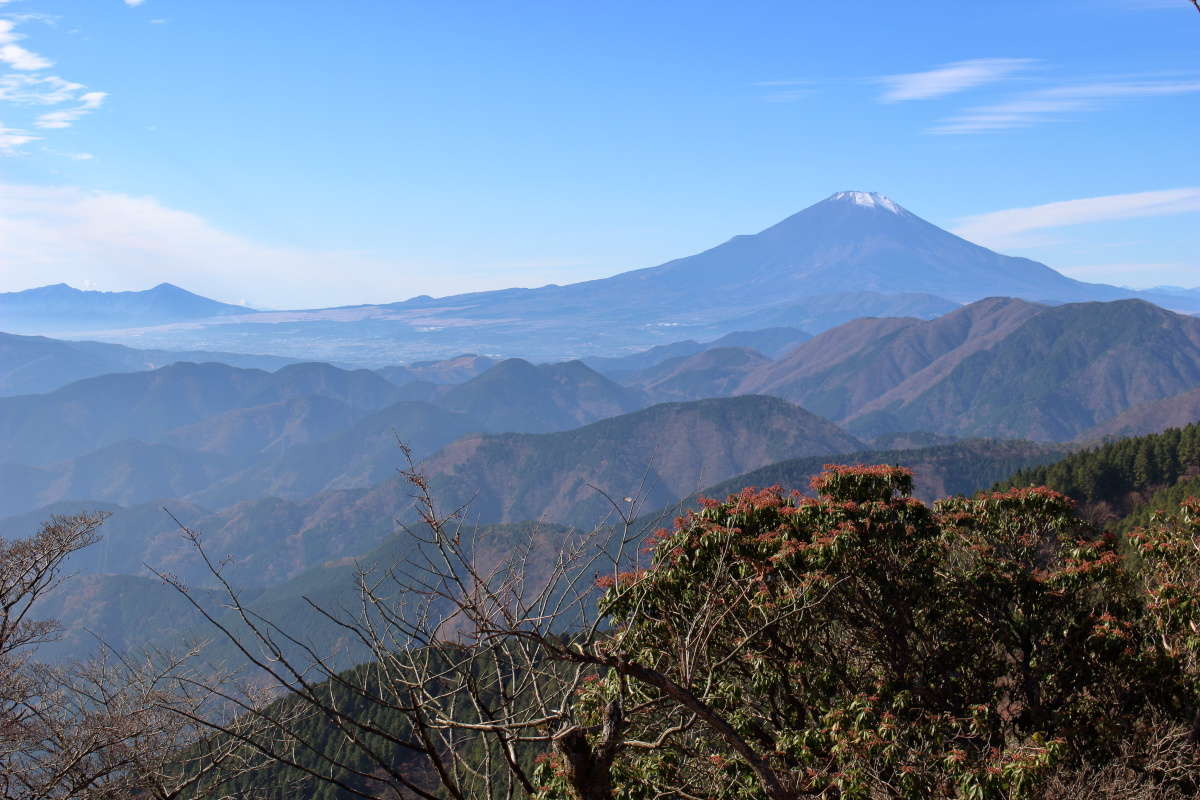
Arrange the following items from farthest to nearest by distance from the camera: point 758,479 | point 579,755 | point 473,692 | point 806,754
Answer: point 758,479, point 806,754, point 473,692, point 579,755

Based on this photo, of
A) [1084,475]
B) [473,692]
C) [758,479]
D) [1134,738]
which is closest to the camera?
[473,692]

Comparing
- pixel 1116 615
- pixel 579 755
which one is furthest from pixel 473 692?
pixel 1116 615

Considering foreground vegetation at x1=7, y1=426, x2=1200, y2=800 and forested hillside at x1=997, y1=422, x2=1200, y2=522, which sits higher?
foreground vegetation at x1=7, y1=426, x2=1200, y2=800

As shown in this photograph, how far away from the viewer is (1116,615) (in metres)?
12.3

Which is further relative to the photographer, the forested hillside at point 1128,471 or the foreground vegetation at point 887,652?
the forested hillside at point 1128,471

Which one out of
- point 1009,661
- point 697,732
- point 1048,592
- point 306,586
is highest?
point 1048,592

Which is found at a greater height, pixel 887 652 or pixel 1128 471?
pixel 887 652

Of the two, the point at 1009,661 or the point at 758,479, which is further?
the point at 758,479

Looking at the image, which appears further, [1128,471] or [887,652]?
[1128,471]

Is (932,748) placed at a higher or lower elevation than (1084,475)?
higher

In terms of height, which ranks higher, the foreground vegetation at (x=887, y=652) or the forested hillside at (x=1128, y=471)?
the foreground vegetation at (x=887, y=652)

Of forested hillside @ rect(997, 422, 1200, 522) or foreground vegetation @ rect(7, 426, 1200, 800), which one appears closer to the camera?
foreground vegetation @ rect(7, 426, 1200, 800)

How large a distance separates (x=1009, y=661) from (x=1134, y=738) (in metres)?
1.80

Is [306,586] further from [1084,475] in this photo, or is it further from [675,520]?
[675,520]
